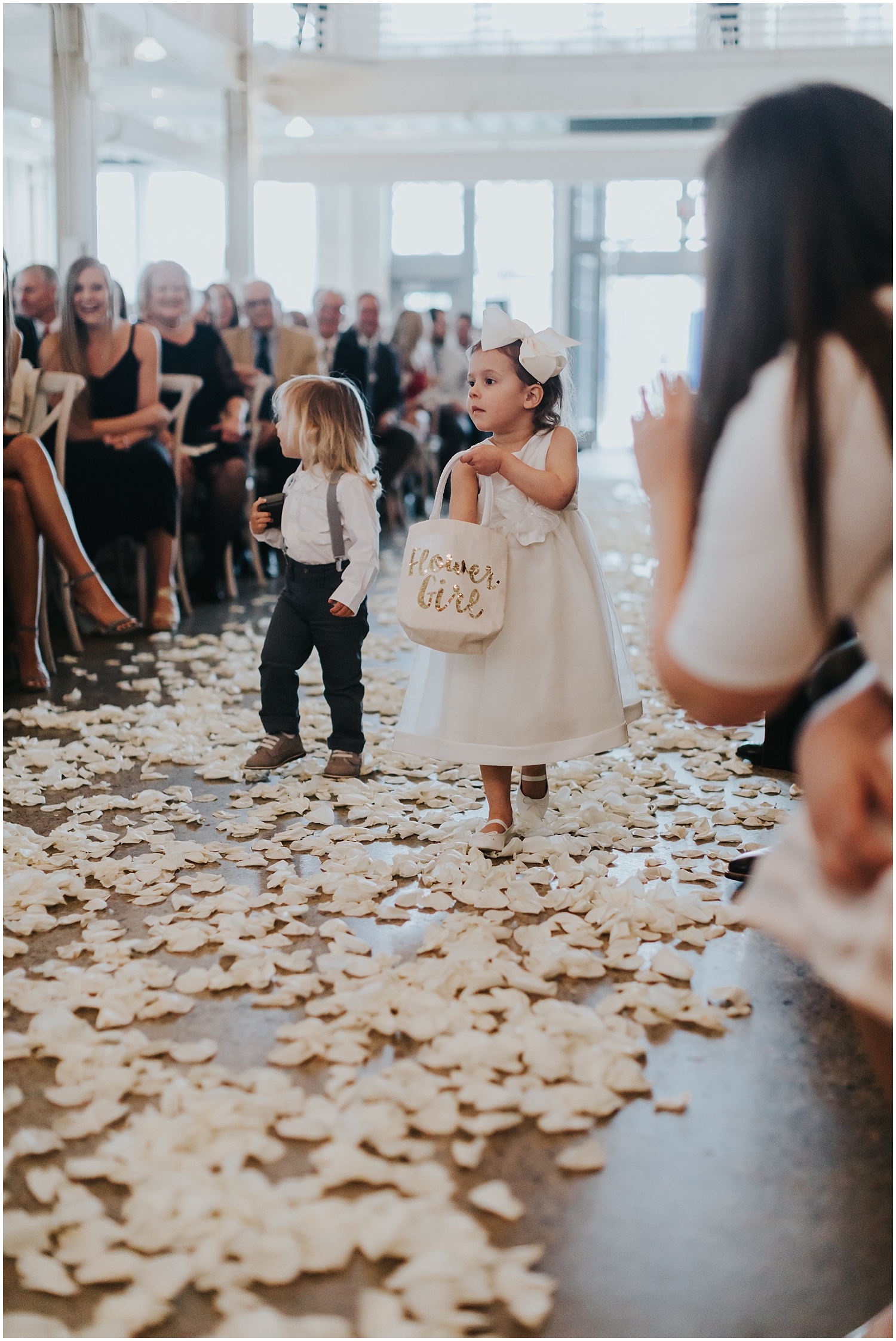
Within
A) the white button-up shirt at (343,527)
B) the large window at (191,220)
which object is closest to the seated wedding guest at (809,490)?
the white button-up shirt at (343,527)

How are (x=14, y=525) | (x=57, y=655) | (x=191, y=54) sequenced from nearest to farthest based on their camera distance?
(x=14, y=525) < (x=57, y=655) < (x=191, y=54)

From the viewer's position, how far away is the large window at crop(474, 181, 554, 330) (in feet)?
63.3

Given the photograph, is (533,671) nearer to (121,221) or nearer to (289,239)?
(289,239)

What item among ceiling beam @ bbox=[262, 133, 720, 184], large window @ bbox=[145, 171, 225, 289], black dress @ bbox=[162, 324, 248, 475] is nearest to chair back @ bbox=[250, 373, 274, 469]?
black dress @ bbox=[162, 324, 248, 475]

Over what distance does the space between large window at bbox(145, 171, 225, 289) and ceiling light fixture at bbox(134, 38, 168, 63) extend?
689 centimetres

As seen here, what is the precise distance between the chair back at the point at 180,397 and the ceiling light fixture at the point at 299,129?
948 cm

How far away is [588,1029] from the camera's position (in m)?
1.77

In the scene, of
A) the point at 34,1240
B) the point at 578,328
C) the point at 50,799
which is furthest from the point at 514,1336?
the point at 578,328

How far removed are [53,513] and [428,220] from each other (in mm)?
16887

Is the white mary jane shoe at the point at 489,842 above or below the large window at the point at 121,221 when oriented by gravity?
below

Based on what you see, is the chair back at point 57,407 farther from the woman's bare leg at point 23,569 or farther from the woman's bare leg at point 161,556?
the woman's bare leg at point 161,556

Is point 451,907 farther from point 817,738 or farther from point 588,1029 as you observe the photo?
point 817,738

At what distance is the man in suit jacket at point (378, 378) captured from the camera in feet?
24.9

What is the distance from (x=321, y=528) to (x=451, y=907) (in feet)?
3.79
